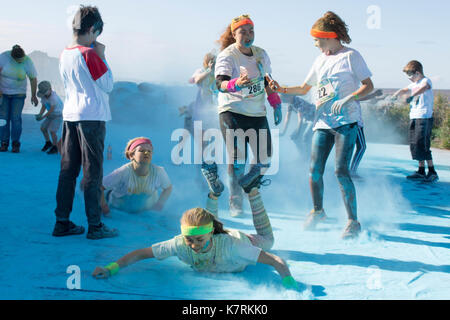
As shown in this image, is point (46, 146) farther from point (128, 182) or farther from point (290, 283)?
point (290, 283)

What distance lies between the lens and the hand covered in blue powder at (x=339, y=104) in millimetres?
4234

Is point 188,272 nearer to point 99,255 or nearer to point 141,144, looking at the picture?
point 99,255

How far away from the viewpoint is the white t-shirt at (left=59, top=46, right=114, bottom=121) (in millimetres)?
3814

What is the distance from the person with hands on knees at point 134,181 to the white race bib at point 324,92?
1623mm

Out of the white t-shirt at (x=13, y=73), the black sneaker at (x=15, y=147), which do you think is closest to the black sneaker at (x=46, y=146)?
the black sneaker at (x=15, y=147)

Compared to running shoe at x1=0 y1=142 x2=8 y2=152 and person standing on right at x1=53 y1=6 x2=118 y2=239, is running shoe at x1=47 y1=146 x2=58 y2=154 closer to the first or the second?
running shoe at x1=0 y1=142 x2=8 y2=152

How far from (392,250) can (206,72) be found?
10.9 ft

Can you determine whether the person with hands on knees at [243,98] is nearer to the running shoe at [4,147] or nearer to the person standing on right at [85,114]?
the person standing on right at [85,114]

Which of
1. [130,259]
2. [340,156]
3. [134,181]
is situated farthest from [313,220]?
[130,259]

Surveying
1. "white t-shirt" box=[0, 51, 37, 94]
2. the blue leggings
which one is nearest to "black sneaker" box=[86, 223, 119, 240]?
the blue leggings

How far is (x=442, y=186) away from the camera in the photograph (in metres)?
7.04

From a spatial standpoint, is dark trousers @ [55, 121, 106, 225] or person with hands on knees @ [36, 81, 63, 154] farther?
person with hands on knees @ [36, 81, 63, 154]

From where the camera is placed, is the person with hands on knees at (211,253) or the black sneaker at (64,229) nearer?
the person with hands on knees at (211,253)
